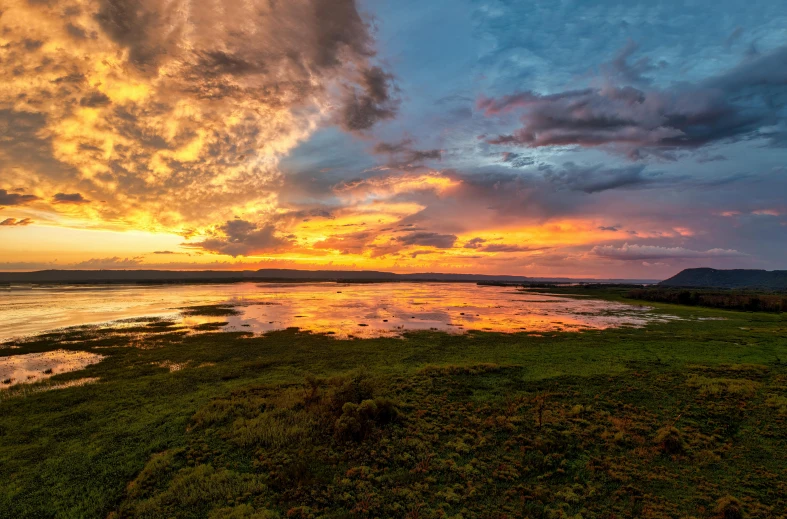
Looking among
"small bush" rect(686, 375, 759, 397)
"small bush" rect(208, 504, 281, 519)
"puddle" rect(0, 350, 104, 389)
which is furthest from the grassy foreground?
"puddle" rect(0, 350, 104, 389)

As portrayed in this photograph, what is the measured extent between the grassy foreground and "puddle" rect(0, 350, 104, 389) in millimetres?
2890

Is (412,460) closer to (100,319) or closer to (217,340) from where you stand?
(217,340)

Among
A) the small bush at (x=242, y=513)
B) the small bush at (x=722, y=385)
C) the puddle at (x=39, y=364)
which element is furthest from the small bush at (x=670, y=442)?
the puddle at (x=39, y=364)

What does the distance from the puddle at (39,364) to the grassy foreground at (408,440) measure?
114 inches

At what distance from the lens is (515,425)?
16797 mm

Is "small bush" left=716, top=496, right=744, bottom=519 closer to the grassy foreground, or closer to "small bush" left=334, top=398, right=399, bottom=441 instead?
the grassy foreground

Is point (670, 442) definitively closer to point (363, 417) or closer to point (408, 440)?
point (408, 440)

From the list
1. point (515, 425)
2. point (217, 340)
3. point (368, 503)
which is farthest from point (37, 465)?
point (217, 340)

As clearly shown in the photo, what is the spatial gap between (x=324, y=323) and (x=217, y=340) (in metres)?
17.0

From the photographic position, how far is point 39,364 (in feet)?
98.8

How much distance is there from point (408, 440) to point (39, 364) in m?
35.3

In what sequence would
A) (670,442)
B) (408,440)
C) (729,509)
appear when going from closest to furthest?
1. (729,509)
2. (670,442)
3. (408,440)

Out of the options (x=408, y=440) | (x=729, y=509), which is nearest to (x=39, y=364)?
(x=408, y=440)

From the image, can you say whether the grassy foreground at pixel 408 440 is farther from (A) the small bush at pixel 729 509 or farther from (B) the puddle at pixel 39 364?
(B) the puddle at pixel 39 364
